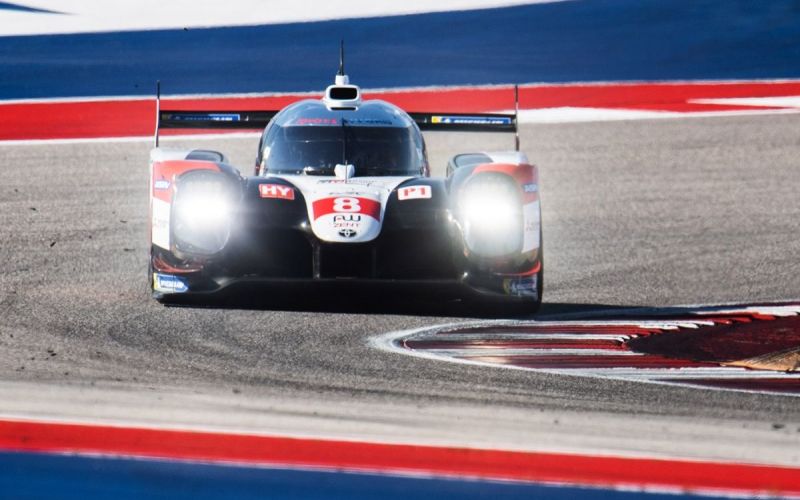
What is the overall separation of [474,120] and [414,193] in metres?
1.40

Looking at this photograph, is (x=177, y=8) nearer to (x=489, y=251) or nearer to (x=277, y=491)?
(x=489, y=251)

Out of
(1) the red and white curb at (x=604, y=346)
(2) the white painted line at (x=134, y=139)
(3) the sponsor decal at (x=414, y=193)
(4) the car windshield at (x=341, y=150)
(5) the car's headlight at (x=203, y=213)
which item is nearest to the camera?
(1) the red and white curb at (x=604, y=346)

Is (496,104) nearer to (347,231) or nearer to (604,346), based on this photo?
(347,231)

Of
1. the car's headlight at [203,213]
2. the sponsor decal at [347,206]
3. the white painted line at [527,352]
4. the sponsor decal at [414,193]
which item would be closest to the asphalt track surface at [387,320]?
the white painted line at [527,352]

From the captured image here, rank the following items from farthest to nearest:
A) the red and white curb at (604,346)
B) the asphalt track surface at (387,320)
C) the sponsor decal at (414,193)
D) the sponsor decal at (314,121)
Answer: the sponsor decal at (314,121)
the sponsor decal at (414,193)
the red and white curb at (604,346)
the asphalt track surface at (387,320)

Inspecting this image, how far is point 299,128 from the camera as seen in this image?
395 inches

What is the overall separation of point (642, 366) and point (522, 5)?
17.8 meters

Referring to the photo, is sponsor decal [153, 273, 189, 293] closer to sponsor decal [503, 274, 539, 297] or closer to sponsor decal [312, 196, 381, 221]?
sponsor decal [312, 196, 381, 221]

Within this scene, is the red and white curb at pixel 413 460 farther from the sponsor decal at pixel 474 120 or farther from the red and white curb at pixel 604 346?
the sponsor decal at pixel 474 120

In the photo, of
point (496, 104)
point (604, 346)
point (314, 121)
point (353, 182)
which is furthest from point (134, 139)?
point (604, 346)

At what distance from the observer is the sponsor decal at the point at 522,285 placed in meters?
9.01

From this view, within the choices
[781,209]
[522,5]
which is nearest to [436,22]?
[522,5]

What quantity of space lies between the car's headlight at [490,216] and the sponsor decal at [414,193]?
189 millimetres

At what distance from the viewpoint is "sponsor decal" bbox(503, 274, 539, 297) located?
29.6 ft
